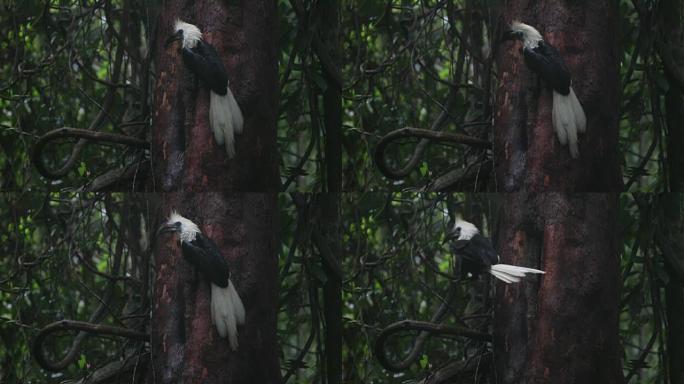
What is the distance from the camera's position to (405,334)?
2660mm

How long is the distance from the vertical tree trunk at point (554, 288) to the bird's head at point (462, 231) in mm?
82

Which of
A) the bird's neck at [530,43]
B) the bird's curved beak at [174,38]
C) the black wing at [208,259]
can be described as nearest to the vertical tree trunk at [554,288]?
the bird's neck at [530,43]

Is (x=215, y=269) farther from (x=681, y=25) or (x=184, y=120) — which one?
(x=681, y=25)

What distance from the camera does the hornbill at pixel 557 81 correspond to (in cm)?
252

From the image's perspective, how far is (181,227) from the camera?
256cm

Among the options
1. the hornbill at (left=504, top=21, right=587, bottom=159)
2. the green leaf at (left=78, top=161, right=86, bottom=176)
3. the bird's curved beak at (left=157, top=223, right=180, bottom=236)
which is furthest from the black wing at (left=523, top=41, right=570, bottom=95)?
the green leaf at (left=78, top=161, right=86, bottom=176)

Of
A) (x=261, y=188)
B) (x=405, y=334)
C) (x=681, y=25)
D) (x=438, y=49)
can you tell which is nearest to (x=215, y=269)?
(x=261, y=188)

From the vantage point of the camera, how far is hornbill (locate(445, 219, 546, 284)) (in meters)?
2.54

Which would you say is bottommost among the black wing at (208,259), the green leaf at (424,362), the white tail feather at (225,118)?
the green leaf at (424,362)

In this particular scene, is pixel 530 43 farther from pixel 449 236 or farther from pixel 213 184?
pixel 213 184

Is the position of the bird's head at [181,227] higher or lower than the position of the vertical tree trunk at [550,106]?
lower

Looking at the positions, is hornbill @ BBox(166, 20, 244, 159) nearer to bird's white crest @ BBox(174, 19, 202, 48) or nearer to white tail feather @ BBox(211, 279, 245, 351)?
bird's white crest @ BBox(174, 19, 202, 48)

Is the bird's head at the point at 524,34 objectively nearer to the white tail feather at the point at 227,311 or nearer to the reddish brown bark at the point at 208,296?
the reddish brown bark at the point at 208,296

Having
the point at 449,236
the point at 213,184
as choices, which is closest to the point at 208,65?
the point at 213,184
